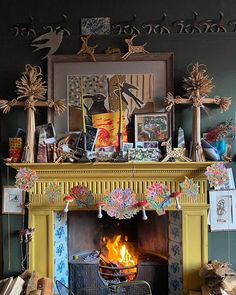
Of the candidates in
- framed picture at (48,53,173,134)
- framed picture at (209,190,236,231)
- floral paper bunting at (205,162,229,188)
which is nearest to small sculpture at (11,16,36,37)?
framed picture at (48,53,173,134)

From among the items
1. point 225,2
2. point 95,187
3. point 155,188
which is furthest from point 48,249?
point 225,2

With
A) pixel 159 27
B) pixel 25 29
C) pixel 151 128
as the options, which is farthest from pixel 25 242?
pixel 159 27

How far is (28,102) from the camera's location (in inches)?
115

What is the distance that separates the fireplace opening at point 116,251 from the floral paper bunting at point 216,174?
1.75 ft

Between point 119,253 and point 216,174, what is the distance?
1.09m

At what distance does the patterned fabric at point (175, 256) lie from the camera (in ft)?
9.93

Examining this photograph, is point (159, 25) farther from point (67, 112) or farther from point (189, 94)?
point (67, 112)

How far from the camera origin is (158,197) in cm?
290

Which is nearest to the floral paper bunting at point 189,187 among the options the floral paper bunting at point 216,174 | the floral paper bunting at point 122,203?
the floral paper bunting at point 216,174

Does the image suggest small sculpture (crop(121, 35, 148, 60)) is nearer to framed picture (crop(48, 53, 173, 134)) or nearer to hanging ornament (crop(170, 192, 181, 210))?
framed picture (crop(48, 53, 173, 134))

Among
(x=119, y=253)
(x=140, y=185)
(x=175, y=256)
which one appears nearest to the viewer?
(x=140, y=185)

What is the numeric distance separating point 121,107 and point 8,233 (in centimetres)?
129

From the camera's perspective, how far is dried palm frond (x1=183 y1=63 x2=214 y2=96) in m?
2.88

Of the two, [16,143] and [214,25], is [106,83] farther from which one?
[214,25]
